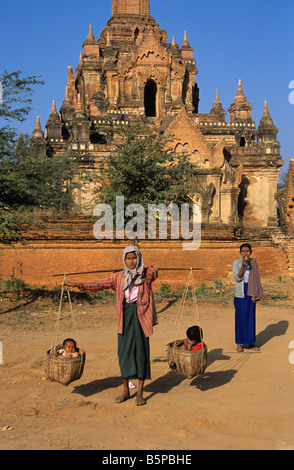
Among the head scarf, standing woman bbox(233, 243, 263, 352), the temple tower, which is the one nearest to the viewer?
the head scarf

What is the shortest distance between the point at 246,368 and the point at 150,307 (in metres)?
1.98

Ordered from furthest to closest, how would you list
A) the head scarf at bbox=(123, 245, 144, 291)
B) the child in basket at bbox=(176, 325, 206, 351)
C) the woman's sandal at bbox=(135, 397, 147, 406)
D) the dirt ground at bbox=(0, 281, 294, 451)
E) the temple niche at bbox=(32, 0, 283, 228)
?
the temple niche at bbox=(32, 0, 283, 228)
the child in basket at bbox=(176, 325, 206, 351)
the head scarf at bbox=(123, 245, 144, 291)
the woman's sandal at bbox=(135, 397, 147, 406)
the dirt ground at bbox=(0, 281, 294, 451)

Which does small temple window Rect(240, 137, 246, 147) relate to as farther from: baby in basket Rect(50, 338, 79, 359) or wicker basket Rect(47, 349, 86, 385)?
wicker basket Rect(47, 349, 86, 385)

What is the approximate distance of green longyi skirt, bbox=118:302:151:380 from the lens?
5.71 metres

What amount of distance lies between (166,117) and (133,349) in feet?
65.0

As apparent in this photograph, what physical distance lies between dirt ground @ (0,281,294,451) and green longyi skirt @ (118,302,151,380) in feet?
1.14

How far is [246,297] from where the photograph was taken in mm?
8016

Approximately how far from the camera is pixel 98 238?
13.4 m

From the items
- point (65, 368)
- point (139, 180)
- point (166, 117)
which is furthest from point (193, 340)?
point (166, 117)

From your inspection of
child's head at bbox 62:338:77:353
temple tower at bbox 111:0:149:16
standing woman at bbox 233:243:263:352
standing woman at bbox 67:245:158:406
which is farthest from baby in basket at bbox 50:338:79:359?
temple tower at bbox 111:0:149:16

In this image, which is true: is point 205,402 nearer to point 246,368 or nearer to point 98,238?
point 246,368

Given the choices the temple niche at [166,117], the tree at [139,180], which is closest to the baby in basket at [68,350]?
the tree at [139,180]

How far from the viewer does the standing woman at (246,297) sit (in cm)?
793

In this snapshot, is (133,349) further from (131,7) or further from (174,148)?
(131,7)
